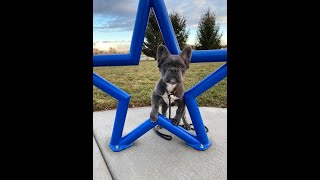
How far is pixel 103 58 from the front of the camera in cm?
249

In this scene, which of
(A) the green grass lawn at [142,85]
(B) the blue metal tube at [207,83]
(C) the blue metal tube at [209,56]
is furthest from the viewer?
(A) the green grass lawn at [142,85]

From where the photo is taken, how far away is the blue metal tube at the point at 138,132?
9.44ft

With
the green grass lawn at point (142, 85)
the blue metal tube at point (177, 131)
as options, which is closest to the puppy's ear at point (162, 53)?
the blue metal tube at point (177, 131)

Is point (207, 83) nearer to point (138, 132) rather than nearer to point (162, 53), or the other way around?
point (162, 53)

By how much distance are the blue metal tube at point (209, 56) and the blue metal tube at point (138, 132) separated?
96cm

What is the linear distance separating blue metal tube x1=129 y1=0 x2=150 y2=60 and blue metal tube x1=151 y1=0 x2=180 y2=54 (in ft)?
0.30

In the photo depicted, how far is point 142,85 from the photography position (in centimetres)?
701

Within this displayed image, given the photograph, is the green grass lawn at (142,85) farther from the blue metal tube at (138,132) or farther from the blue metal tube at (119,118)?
the blue metal tube at (138,132)

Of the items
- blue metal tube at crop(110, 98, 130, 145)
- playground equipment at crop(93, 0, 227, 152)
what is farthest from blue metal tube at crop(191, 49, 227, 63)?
blue metal tube at crop(110, 98, 130, 145)
